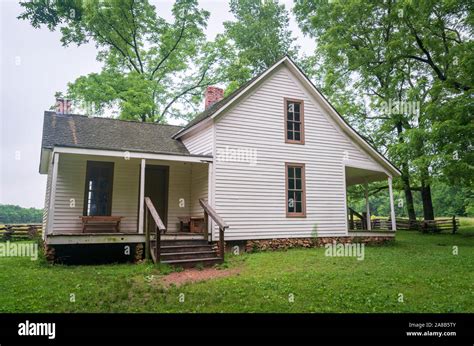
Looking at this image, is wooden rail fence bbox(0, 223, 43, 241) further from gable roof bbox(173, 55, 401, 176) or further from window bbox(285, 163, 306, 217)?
window bbox(285, 163, 306, 217)

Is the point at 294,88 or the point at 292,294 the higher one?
the point at 294,88

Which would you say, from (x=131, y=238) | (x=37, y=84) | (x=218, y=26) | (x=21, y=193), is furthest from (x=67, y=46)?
(x=131, y=238)

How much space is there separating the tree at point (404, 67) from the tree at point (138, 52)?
826 cm

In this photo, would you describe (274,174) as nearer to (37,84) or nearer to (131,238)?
(131,238)

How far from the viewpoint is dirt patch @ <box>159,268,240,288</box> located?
7266mm

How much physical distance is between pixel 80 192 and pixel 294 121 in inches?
317

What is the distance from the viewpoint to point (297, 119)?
43.8ft

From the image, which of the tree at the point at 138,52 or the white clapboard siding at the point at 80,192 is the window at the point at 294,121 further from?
the tree at the point at 138,52

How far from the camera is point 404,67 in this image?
20922 mm

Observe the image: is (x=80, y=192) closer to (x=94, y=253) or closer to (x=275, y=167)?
(x=94, y=253)

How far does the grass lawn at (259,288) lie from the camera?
568cm

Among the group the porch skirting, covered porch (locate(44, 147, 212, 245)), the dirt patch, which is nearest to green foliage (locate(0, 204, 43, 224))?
covered porch (locate(44, 147, 212, 245))

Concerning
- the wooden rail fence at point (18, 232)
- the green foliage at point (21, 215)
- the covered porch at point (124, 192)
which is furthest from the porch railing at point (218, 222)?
the green foliage at point (21, 215)
